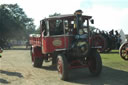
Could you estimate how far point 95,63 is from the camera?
29.9ft

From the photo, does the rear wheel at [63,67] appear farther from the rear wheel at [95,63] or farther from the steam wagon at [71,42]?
the rear wheel at [95,63]

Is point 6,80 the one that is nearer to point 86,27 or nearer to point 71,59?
point 71,59

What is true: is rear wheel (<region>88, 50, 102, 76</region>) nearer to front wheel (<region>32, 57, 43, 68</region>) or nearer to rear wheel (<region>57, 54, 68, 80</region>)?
rear wheel (<region>57, 54, 68, 80</region>)

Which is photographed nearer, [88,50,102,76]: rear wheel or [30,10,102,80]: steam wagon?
[30,10,102,80]: steam wagon

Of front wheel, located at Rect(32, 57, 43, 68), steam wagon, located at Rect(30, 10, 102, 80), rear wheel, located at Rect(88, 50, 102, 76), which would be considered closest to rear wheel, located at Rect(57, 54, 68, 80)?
steam wagon, located at Rect(30, 10, 102, 80)

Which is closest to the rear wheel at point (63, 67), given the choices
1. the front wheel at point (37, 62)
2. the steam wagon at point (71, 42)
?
the steam wagon at point (71, 42)

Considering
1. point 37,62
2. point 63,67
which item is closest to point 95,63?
point 63,67

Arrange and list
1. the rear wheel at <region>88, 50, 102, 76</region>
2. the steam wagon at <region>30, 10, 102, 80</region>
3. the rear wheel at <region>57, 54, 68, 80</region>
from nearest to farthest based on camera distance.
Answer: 1. the rear wheel at <region>57, 54, 68, 80</region>
2. the steam wagon at <region>30, 10, 102, 80</region>
3. the rear wheel at <region>88, 50, 102, 76</region>

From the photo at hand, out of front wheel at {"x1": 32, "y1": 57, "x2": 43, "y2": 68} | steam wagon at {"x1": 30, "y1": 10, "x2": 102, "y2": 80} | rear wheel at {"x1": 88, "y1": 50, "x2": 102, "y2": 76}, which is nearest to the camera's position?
steam wagon at {"x1": 30, "y1": 10, "x2": 102, "y2": 80}

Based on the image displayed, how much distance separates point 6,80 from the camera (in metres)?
8.38

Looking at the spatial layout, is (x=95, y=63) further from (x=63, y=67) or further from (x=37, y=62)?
(x=37, y=62)

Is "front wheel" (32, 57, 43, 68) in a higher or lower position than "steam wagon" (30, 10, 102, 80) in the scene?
lower

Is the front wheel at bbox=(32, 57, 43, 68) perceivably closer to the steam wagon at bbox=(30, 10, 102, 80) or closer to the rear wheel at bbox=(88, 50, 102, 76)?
the steam wagon at bbox=(30, 10, 102, 80)

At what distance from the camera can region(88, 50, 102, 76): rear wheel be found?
29.0ft
